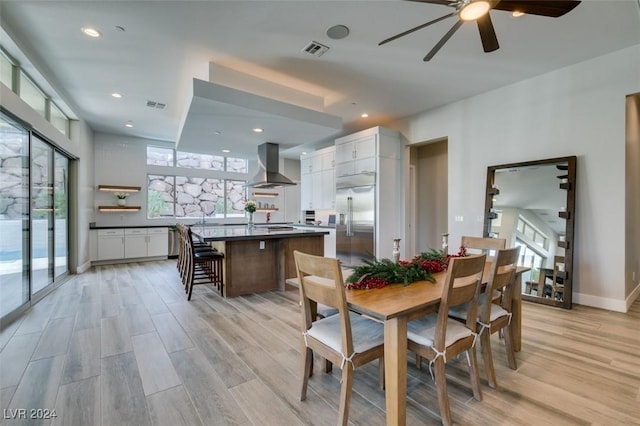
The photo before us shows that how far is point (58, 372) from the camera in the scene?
218 centimetres

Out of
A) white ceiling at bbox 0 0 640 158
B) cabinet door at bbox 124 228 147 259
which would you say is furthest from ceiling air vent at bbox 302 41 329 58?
cabinet door at bbox 124 228 147 259

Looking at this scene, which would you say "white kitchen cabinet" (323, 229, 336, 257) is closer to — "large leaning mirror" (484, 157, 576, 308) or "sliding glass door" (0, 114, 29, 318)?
"large leaning mirror" (484, 157, 576, 308)

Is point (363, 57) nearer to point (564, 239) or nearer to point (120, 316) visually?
point (564, 239)

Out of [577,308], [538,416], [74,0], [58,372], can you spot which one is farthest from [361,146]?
[58,372]

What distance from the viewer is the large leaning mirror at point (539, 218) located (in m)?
3.76

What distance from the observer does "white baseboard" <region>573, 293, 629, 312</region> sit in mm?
3477

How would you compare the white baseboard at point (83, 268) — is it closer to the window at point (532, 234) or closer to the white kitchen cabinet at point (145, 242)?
the white kitchen cabinet at point (145, 242)

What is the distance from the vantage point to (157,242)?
7176mm

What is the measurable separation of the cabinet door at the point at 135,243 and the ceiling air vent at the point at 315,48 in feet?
19.8

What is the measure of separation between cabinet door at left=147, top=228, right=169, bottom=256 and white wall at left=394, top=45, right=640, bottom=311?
703 cm

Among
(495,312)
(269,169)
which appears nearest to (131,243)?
(269,169)

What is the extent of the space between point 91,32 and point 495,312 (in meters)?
4.62
